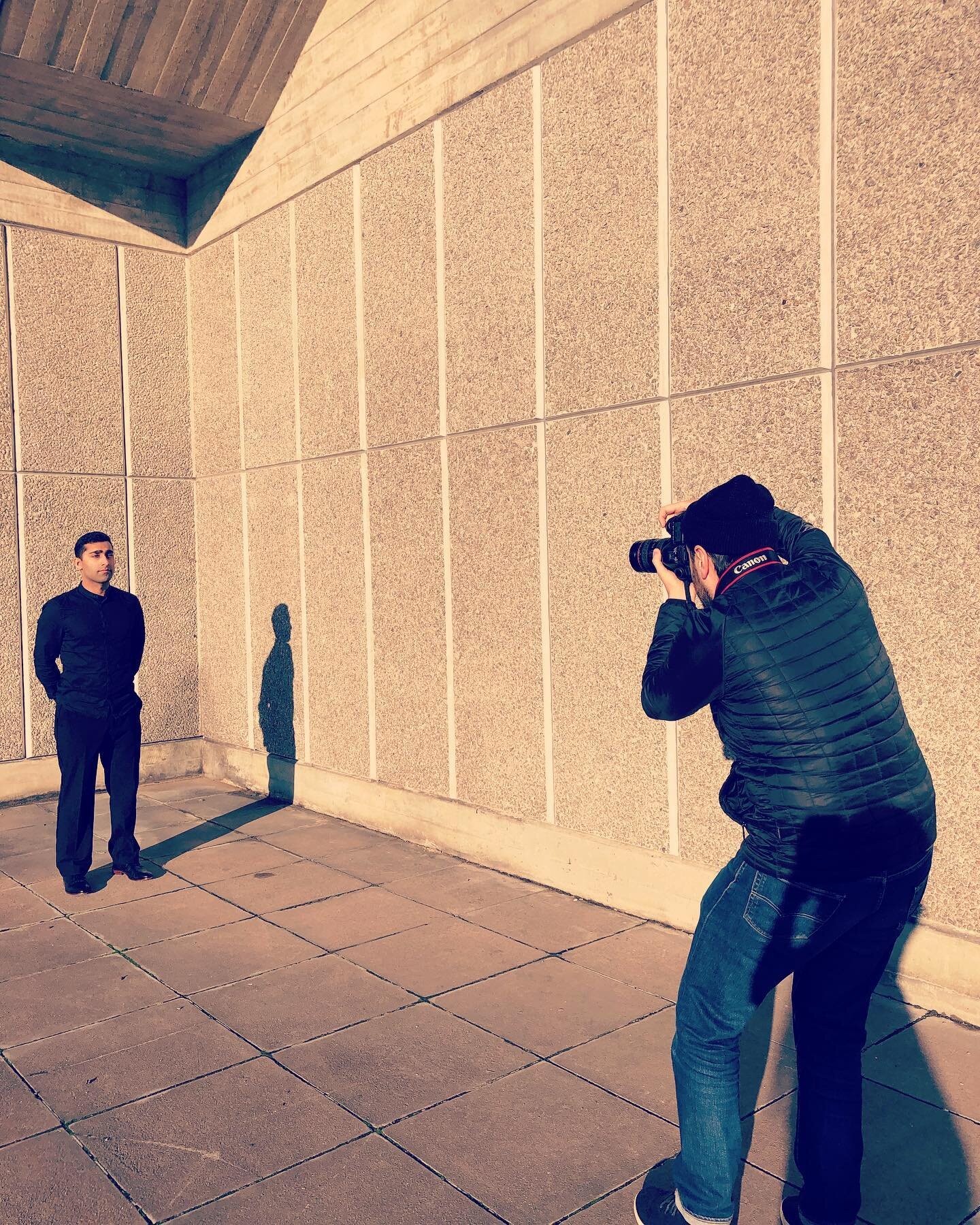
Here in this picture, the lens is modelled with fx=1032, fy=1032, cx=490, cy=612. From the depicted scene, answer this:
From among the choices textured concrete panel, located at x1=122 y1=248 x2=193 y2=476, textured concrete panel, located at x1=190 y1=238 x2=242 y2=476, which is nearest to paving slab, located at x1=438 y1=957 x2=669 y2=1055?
textured concrete panel, located at x1=190 y1=238 x2=242 y2=476

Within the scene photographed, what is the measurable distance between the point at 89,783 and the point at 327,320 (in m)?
3.53

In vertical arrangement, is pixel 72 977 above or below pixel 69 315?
below

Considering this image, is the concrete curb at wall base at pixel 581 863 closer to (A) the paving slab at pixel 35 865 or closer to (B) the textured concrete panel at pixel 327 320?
(A) the paving slab at pixel 35 865

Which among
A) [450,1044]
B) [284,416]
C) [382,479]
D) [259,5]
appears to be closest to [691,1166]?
[450,1044]

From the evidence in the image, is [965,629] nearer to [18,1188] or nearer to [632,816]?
[632,816]

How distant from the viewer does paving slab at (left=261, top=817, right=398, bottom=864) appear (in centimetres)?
650

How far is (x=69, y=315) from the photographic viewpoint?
27.1ft

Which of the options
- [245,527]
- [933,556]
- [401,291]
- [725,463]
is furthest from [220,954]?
[245,527]

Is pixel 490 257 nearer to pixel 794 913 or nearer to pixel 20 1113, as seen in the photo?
pixel 794 913

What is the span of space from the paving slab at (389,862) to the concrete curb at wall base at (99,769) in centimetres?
221

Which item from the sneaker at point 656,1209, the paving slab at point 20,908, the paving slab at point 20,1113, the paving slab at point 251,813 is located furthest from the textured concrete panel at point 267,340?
the sneaker at point 656,1209

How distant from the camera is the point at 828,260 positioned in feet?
14.0

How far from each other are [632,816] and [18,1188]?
10.3ft

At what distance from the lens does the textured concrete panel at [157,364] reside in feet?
28.3
